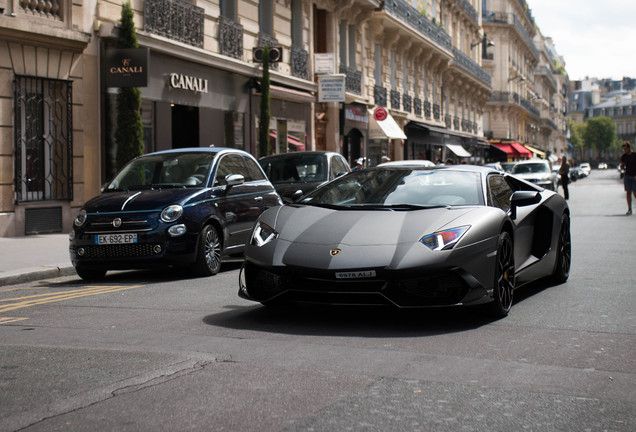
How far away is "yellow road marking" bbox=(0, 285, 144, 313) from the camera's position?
26.3ft

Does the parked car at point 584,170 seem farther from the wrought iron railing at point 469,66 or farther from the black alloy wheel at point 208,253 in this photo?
the black alloy wheel at point 208,253

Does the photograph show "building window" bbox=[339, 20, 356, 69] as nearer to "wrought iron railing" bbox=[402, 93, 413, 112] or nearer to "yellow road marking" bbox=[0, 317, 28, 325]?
"wrought iron railing" bbox=[402, 93, 413, 112]

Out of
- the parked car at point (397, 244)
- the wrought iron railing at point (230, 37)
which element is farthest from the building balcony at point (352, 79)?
the parked car at point (397, 244)

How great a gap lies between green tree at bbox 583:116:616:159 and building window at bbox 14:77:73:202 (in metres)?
189

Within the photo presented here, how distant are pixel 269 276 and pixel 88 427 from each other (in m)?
2.83

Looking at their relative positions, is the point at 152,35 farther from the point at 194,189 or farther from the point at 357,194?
the point at 357,194

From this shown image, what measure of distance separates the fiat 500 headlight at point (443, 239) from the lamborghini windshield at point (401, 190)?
614mm

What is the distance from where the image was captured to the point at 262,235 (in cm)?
684

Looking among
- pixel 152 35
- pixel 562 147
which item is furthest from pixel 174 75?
pixel 562 147

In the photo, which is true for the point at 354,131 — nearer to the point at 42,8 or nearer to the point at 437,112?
the point at 437,112

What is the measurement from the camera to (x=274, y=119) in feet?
88.8

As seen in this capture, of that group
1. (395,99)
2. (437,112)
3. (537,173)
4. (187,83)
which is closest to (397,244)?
(187,83)

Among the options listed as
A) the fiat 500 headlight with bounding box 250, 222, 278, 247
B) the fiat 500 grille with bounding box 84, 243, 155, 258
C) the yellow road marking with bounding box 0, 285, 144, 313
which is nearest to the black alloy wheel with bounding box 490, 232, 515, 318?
the fiat 500 headlight with bounding box 250, 222, 278, 247

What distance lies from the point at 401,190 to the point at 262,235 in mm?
1270
